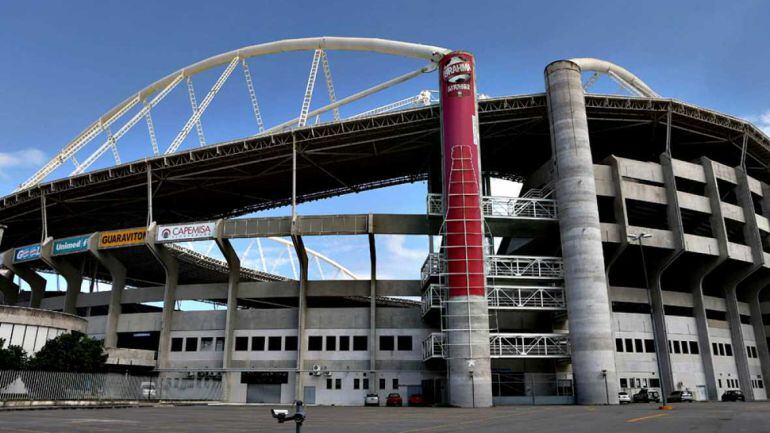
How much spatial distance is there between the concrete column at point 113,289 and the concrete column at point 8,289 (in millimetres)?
20741

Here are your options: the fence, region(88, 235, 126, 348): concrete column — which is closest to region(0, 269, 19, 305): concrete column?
region(88, 235, 126, 348): concrete column

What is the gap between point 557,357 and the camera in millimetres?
53250

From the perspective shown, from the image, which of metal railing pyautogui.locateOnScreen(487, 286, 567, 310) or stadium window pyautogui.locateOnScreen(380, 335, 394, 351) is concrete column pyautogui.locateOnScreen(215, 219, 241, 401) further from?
metal railing pyautogui.locateOnScreen(487, 286, 567, 310)

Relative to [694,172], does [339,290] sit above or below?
below

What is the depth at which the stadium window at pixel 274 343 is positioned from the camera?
61781mm

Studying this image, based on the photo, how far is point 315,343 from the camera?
61.2 m

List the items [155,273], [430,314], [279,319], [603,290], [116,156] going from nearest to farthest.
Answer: [603,290] < [430,314] < [279,319] < [116,156] < [155,273]

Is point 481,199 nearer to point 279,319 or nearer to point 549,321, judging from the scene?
point 549,321

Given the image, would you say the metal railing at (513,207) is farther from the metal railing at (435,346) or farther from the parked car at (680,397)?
the parked car at (680,397)

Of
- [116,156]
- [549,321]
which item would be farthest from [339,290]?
[116,156]

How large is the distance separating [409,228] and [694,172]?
106ft

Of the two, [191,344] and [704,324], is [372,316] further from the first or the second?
[704,324]

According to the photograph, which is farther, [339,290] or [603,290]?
[339,290]

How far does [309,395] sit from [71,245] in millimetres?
33452
